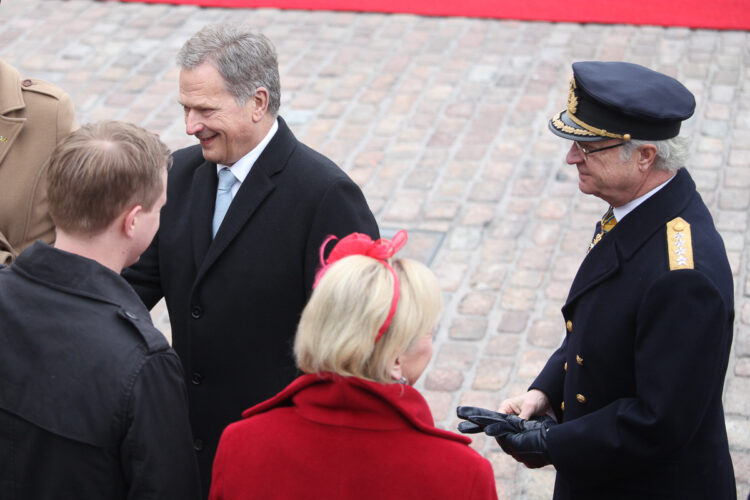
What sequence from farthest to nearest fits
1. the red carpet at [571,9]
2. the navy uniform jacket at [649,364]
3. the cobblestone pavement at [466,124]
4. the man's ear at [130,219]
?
1. the red carpet at [571,9]
2. the cobblestone pavement at [466,124]
3. the navy uniform jacket at [649,364]
4. the man's ear at [130,219]

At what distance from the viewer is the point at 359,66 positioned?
7.57 metres

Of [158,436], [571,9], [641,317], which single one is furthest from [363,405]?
[571,9]

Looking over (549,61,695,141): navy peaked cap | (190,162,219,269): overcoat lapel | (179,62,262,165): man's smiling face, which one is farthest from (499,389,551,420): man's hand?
(179,62,262,165): man's smiling face

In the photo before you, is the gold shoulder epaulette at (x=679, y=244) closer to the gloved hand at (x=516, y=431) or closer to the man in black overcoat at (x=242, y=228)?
the gloved hand at (x=516, y=431)

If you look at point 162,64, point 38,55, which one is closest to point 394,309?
point 162,64

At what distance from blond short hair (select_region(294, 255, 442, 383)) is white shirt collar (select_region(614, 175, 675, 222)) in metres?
0.85

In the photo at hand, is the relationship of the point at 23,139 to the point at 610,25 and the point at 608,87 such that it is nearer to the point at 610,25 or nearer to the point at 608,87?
the point at 608,87

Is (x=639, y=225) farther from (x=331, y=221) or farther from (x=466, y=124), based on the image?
(x=466, y=124)

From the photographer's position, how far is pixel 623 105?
8.09 feet

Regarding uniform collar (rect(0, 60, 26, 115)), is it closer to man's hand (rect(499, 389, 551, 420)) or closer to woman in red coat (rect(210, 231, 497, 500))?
woman in red coat (rect(210, 231, 497, 500))

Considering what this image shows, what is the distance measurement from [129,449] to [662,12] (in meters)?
7.32

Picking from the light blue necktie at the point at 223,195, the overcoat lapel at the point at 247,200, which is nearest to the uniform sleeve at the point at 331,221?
the overcoat lapel at the point at 247,200

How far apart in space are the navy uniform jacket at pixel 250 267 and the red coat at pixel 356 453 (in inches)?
34.7

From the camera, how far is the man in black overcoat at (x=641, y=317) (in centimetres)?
231
